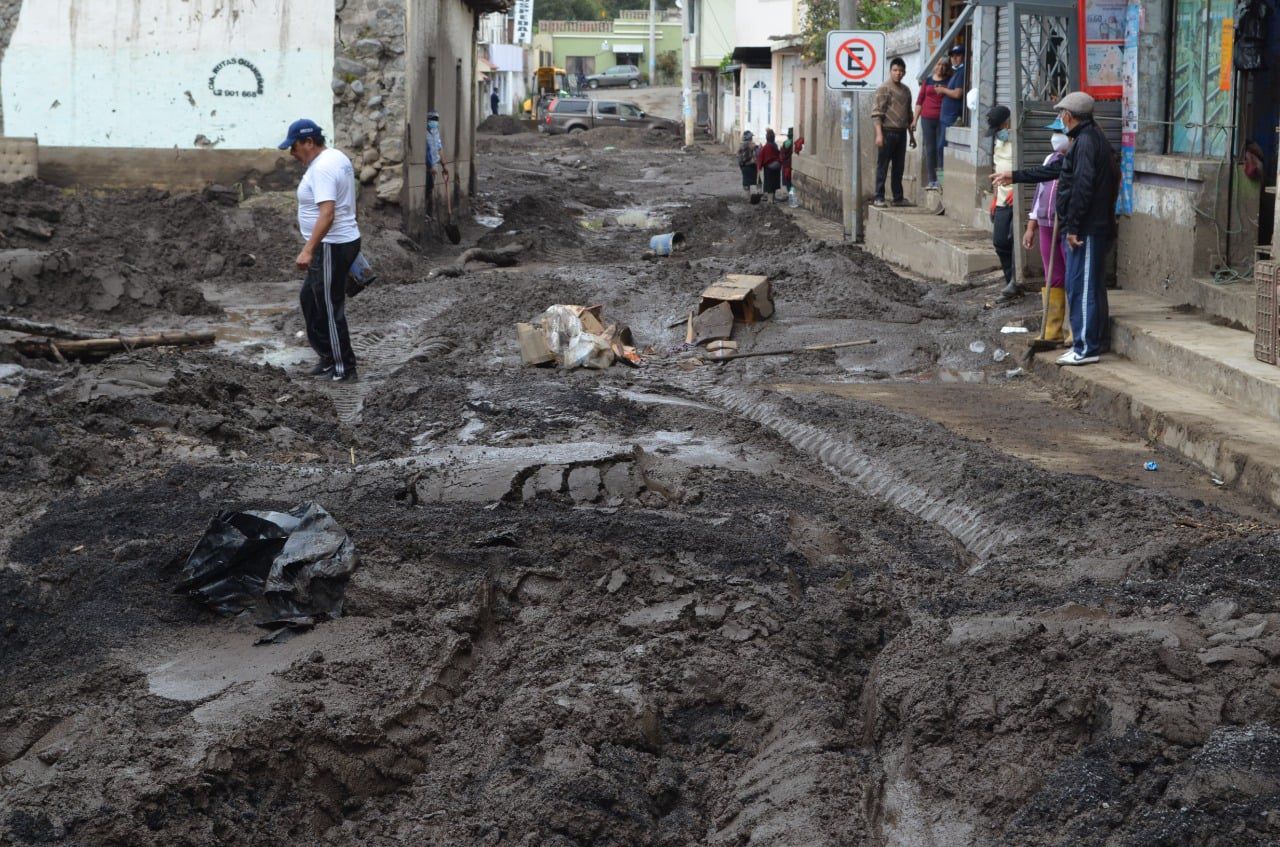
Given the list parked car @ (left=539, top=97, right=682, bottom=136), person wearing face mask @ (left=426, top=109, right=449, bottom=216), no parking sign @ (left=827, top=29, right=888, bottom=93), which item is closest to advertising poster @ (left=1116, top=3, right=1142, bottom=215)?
no parking sign @ (left=827, top=29, right=888, bottom=93)

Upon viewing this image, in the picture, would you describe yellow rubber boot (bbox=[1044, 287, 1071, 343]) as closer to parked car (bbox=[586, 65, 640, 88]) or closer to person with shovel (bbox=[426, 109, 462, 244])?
person with shovel (bbox=[426, 109, 462, 244])

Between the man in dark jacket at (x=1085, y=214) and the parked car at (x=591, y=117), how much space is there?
39993 mm

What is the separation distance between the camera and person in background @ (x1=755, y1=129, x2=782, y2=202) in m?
23.9

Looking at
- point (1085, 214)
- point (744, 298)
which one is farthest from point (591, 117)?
point (1085, 214)

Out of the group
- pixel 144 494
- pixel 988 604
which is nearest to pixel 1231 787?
pixel 988 604

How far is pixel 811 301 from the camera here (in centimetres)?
1174

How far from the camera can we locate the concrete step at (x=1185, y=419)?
6.29 metres

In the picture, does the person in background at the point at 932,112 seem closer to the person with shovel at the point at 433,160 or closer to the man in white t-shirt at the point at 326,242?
the person with shovel at the point at 433,160

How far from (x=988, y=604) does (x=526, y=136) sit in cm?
4297

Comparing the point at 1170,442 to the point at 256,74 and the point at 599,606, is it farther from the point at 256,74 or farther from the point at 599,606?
the point at 256,74

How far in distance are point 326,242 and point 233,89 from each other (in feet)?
23.5

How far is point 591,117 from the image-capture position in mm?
48594

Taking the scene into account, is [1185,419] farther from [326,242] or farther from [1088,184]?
[326,242]

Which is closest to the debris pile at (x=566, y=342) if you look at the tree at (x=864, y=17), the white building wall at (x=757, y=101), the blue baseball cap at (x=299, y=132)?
the blue baseball cap at (x=299, y=132)
